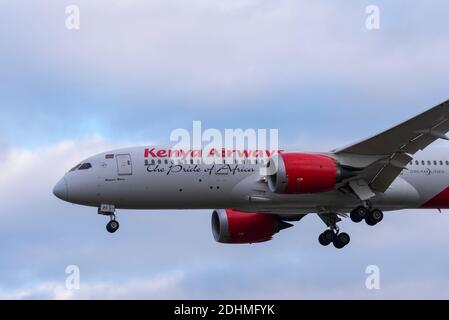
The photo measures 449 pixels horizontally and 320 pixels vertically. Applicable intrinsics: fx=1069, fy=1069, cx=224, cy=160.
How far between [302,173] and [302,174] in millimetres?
50

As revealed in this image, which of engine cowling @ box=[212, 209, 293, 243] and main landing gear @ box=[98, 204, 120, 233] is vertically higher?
engine cowling @ box=[212, 209, 293, 243]

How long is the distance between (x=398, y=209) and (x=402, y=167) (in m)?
→ 3.57

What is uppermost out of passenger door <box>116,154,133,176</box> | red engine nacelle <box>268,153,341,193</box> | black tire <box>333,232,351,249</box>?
passenger door <box>116,154,133,176</box>

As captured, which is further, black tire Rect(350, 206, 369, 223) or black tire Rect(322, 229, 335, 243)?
black tire Rect(322, 229, 335, 243)

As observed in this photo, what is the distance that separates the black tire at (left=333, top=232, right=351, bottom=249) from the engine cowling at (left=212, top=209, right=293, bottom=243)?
430 cm

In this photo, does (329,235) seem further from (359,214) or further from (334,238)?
(359,214)

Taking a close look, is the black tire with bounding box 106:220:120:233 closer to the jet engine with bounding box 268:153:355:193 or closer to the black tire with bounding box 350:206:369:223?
the jet engine with bounding box 268:153:355:193

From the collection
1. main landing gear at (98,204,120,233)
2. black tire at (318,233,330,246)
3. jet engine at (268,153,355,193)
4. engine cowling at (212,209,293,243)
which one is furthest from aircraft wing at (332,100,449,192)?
main landing gear at (98,204,120,233)

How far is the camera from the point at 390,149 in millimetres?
44688

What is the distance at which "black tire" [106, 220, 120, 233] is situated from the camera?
44906 mm

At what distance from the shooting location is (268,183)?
43.8m

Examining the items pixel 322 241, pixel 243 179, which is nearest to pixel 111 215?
pixel 243 179

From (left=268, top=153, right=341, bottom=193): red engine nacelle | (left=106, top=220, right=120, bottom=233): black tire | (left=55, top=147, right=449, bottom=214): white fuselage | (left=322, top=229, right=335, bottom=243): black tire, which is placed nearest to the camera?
(left=268, top=153, right=341, bottom=193): red engine nacelle
